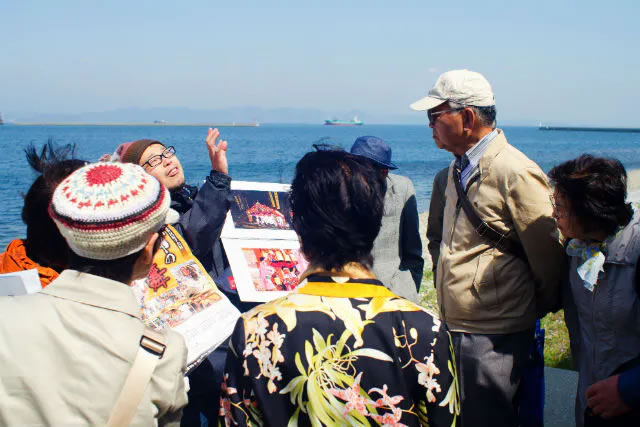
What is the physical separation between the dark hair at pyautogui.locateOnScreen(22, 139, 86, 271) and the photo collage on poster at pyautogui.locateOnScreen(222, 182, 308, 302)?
1162 mm

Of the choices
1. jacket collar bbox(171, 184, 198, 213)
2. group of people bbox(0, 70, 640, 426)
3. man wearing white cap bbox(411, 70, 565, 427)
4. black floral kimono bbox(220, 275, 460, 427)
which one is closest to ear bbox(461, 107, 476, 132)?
man wearing white cap bbox(411, 70, 565, 427)

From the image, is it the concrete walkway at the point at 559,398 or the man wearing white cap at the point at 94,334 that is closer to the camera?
the man wearing white cap at the point at 94,334

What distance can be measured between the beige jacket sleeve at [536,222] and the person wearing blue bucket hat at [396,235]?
93cm

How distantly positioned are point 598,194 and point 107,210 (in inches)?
82.9

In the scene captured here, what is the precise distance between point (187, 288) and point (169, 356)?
3.39ft

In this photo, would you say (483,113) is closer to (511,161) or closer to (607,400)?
(511,161)

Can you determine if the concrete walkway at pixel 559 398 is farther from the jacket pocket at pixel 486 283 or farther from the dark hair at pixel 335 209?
the dark hair at pixel 335 209

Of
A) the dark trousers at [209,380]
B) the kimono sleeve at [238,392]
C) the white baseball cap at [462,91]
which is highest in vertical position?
the white baseball cap at [462,91]

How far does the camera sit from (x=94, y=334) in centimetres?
160

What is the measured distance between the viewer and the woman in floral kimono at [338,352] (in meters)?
1.71

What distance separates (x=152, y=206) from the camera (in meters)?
1.71

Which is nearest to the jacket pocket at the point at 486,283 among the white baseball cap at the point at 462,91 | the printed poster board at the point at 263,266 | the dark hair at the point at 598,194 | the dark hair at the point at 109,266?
the dark hair at the point at 598,194

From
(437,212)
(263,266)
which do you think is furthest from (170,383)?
(437,212)

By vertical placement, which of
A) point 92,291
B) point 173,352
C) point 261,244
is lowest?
point 261,244
